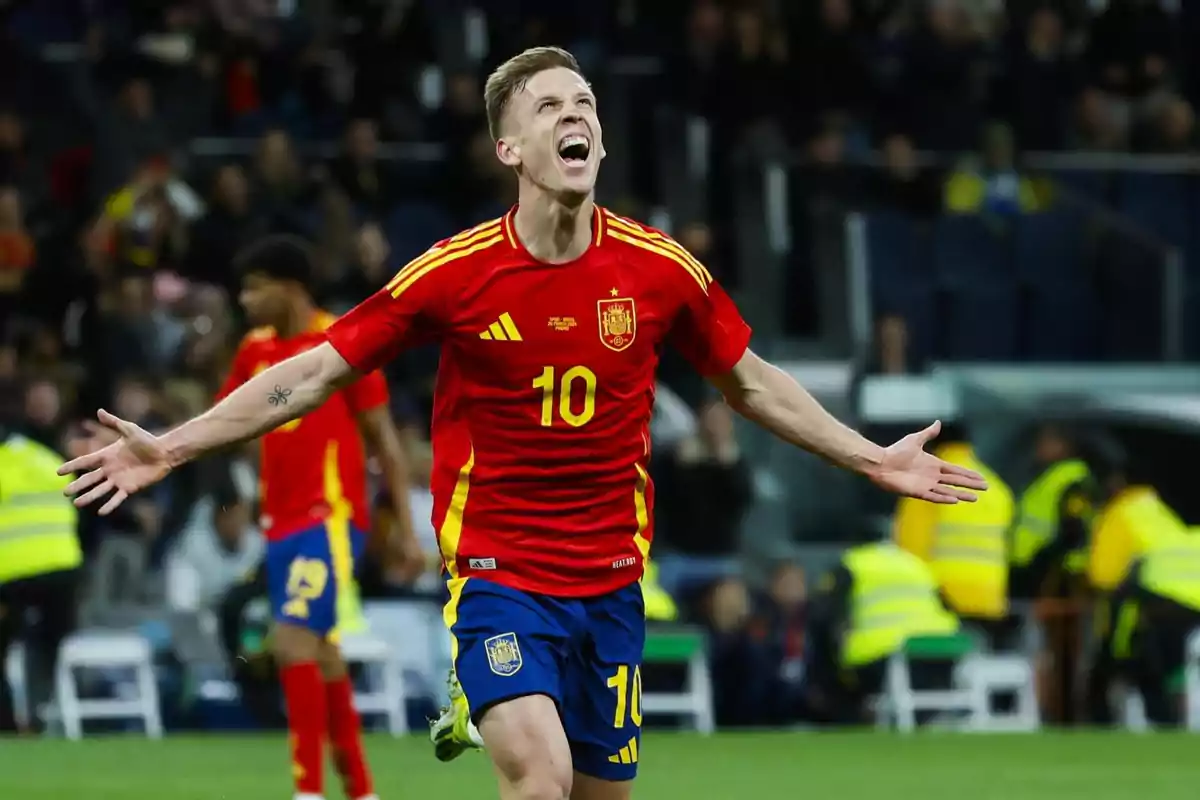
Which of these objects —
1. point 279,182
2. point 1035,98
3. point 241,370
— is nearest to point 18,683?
point 279,182

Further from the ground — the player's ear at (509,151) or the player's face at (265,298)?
the player's ear at (509,151)

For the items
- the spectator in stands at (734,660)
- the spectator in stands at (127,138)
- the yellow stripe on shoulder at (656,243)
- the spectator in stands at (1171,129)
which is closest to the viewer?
the yellow stripe on shoulder at (656,243)

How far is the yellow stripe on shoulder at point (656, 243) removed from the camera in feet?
21.8

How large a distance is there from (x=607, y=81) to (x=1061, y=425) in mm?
5112

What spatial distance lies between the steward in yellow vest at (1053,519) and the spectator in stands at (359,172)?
5.46m

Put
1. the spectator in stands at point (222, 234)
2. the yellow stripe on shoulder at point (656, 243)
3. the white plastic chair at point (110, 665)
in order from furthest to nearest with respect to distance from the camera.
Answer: the spectator in stands at point (222, 234), the white plastic chair at point (110, 665), the yellow stripe on shoulder at point (656, 243)

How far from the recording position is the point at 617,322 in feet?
21.4

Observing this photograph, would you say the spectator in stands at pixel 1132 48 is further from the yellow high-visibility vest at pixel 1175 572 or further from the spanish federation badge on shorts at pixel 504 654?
the spanish federation badge on shorts at pixel 504 654

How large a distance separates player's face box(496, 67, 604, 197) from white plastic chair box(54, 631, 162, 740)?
10525 millimetres

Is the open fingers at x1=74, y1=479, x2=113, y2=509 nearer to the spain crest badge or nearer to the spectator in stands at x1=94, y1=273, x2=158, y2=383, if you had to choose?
the spain crest badge

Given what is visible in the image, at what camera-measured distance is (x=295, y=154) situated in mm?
20266

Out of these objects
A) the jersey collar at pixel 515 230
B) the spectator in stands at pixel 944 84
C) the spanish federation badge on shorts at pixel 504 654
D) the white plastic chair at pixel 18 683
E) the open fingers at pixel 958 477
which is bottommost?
the white plastic chair at pixel 18 683

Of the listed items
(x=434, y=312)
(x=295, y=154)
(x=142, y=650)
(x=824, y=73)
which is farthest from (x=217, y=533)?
(x=434, y=312)

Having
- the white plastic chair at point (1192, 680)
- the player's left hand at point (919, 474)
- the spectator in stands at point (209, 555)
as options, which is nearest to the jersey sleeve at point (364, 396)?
the player's left hand at point (919, 474)
